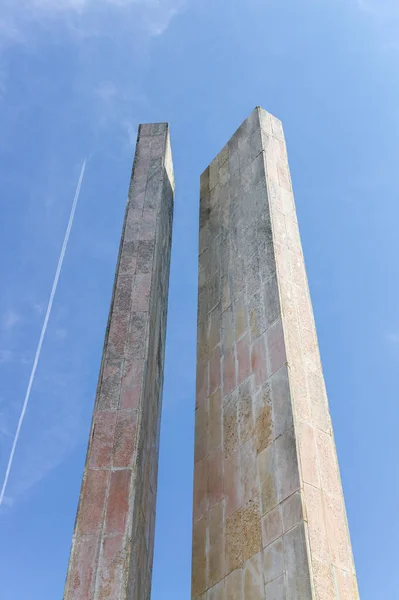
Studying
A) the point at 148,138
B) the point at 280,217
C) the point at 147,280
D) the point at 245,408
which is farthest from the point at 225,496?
the point at 148,138

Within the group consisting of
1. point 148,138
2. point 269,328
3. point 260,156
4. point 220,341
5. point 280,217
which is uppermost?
point 148,138

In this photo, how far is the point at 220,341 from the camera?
10.0 metres

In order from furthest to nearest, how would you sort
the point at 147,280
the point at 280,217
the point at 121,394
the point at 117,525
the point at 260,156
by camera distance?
the point at 260,156 → the point at 280,217 → the point at 147,280 → the point at 121,394 → the point at 117,525

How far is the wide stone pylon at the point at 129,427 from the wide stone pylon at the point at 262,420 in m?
0.86

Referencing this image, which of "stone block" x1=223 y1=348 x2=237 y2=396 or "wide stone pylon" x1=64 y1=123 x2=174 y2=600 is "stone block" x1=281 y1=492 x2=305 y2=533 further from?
"stone block" x1=223 y1=348 x2=237 y2=396

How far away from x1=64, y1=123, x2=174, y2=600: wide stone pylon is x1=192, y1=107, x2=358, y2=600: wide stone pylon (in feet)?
2.81

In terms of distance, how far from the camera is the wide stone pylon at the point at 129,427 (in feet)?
22.2

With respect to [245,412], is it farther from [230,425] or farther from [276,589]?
[276,589]

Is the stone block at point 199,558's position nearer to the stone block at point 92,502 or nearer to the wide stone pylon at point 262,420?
the wide stone pylon at point 262,420

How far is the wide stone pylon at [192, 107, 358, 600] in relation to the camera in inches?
267

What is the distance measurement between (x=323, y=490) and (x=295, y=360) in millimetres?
1750

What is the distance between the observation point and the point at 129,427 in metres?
7.86

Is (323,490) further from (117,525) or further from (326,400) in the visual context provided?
(117,525)

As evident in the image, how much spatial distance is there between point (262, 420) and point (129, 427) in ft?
5.52
